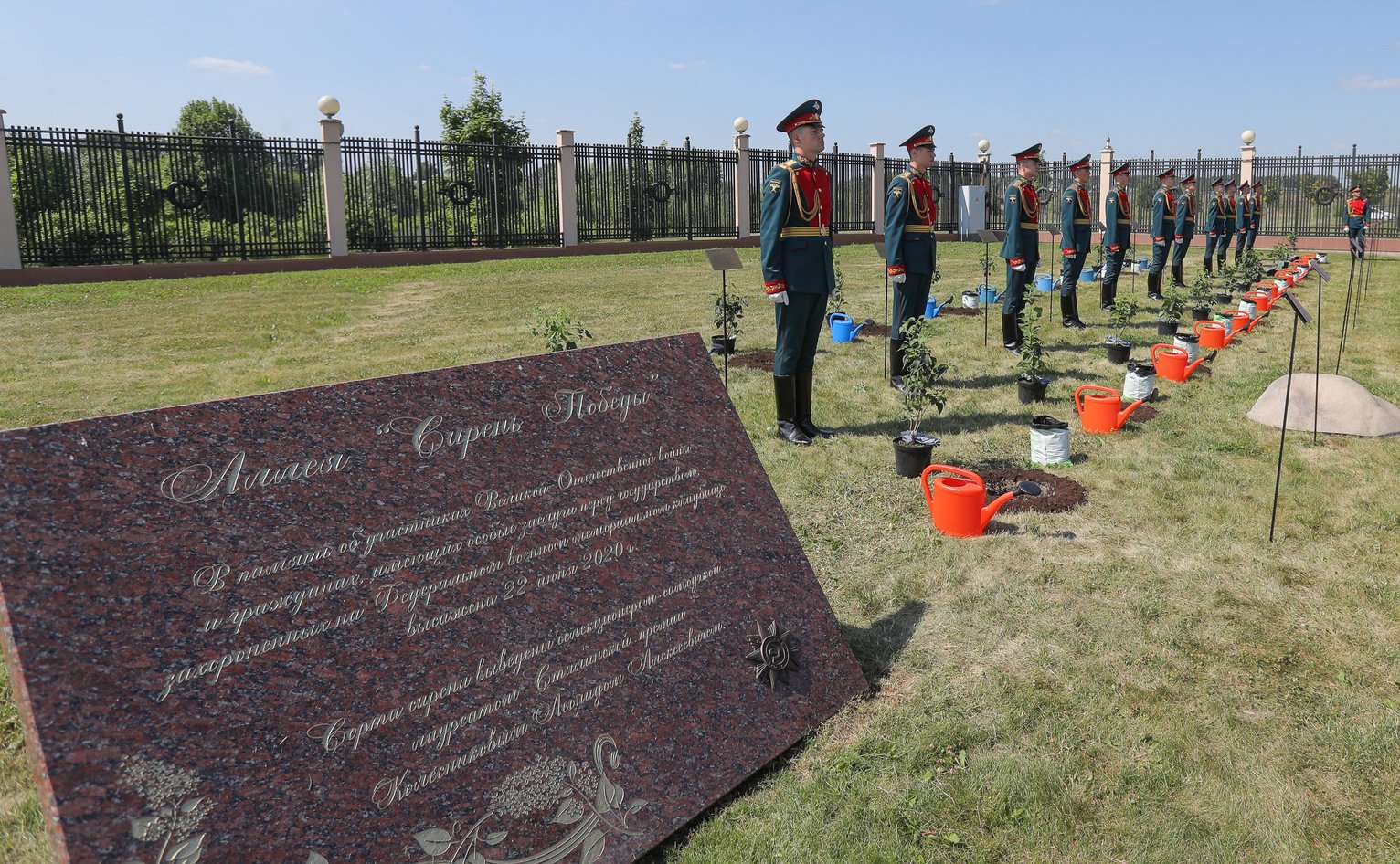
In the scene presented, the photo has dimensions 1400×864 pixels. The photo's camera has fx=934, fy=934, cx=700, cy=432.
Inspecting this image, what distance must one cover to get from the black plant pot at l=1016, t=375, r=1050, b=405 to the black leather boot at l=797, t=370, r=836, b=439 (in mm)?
2038

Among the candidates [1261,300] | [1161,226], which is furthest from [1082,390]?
[1161,226]

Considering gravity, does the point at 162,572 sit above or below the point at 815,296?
below

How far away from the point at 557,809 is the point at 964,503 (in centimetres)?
319

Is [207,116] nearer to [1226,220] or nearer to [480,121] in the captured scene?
[480,121]

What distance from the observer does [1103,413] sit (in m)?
7.01

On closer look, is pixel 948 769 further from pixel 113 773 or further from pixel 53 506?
pixel 53 506

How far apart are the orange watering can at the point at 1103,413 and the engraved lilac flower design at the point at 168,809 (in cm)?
657

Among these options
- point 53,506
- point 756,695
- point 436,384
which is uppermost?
point 436,384

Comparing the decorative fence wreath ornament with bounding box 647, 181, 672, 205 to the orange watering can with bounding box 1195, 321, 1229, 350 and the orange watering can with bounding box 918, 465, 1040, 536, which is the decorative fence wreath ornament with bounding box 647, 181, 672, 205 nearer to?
the orange watering can with bounding box 1195, 321, 1229, 350

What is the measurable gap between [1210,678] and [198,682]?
3452 mm

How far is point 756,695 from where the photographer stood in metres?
3.00

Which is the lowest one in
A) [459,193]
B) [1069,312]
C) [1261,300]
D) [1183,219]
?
[1069,312]

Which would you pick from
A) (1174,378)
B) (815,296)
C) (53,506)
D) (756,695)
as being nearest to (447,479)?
(53,506)

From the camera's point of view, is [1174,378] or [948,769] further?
[1174,378]
